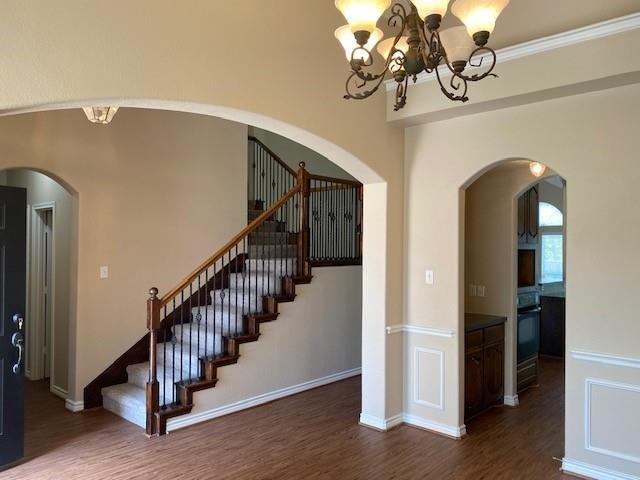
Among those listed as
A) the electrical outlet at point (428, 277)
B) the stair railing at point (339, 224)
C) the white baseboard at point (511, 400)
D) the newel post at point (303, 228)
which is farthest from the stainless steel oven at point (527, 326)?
the newel post at point (303, 228)

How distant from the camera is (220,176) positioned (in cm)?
573

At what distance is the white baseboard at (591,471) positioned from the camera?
3.17 m

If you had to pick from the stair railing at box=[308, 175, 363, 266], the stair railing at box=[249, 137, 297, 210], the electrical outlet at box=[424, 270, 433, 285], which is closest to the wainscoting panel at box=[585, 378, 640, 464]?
the electrical outlet at box=[424, 270, 433, 285]

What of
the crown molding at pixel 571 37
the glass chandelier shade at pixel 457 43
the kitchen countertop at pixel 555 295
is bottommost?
the kitchen countertop at pixel 555 295

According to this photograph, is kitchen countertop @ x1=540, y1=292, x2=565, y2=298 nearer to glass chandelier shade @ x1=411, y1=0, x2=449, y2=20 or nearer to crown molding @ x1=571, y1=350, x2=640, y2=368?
crown molding @ x1=571, y1=350, x2=640, y2=368

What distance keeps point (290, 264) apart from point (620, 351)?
3.23 metres

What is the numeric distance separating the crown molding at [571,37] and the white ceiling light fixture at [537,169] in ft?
4.51

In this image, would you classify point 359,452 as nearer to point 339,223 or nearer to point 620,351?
point 620,351

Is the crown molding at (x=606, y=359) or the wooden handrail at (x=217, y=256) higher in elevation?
the wooden handrail at (x=217, y=256)

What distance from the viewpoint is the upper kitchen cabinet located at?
5.68 meters

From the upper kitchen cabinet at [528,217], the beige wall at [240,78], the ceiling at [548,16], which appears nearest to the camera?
the beige wall at [240,78]

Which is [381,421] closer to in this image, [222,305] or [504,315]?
[504,315]

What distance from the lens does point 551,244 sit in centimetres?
845

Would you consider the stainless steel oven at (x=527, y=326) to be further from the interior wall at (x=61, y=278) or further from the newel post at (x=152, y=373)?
the interior wall at (x=61, y=278)
